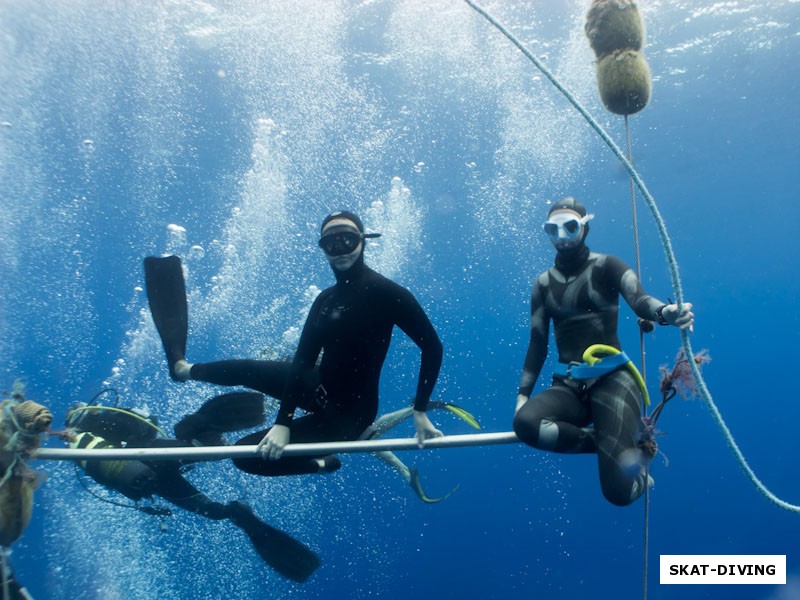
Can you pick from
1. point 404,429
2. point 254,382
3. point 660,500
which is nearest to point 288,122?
point 404,429

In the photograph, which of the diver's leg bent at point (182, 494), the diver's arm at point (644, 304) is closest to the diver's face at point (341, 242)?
the diver's arm at point (644, 304)

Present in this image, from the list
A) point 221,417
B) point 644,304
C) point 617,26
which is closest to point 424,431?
point 644,304

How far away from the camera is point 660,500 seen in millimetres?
33469

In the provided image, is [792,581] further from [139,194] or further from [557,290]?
[139,194]

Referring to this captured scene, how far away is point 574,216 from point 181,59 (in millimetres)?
20940

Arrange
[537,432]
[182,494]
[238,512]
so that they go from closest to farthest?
[537,432]
[182,494]
[238,512]

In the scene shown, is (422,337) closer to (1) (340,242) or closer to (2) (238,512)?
(1) (340,242)

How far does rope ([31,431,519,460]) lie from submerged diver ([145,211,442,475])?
0.26 ft

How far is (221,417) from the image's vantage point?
184 inches

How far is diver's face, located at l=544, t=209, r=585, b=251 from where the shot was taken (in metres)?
3.48

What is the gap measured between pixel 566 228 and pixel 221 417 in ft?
10.9

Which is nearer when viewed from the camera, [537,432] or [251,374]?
[537,432]

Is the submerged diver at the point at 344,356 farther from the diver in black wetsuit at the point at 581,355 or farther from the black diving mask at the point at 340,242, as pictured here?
the diver in black wetsuit at the point at 581,355

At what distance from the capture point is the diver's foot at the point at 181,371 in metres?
→ 4.65
